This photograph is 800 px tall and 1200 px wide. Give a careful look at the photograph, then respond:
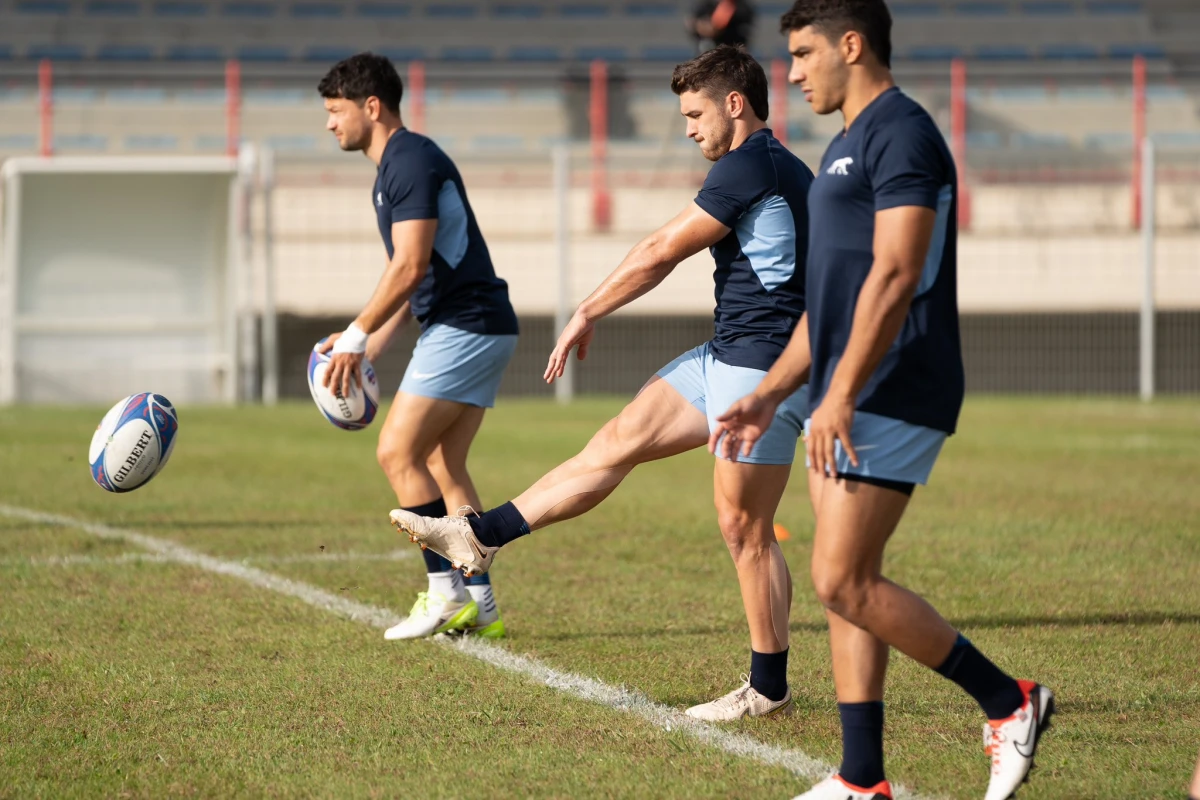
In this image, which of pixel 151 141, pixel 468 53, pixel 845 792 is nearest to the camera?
pixel 845 792

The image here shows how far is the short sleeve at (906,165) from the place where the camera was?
10.9 feet

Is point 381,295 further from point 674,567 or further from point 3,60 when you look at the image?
point 3,60

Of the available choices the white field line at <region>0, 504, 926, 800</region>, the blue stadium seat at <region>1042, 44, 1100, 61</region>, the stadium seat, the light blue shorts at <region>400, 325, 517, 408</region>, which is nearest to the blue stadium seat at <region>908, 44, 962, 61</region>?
the blue stadium seat at <region>1042, 44, 1100, 61</region>

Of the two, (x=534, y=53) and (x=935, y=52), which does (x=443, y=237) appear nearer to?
(x=534, y=53)

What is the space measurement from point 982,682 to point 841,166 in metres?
1.32

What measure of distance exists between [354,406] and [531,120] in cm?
2458

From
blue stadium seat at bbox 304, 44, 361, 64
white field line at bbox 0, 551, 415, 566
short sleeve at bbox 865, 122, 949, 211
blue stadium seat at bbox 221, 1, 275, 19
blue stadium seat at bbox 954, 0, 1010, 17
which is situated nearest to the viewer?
short sleeve at bbox 865, 122, 949, 211

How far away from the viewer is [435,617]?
586cm

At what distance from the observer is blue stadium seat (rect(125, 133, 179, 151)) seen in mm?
27469

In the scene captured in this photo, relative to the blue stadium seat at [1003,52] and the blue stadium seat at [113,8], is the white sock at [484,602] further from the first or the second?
the blue stadium seat at [113,8]

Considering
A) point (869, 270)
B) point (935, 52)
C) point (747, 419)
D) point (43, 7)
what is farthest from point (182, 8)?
point (869, 270)

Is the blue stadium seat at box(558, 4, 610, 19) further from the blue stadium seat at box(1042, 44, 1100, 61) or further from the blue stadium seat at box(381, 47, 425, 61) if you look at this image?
the blue stadium seat at box(1042, 44, 1100, 61)

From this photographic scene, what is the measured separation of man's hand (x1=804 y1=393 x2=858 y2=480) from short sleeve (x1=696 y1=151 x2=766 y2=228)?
1.10m

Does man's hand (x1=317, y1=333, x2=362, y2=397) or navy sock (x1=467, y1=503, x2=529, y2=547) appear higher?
man's hand (x1=317, y1=333, x2=362, y2=397)
